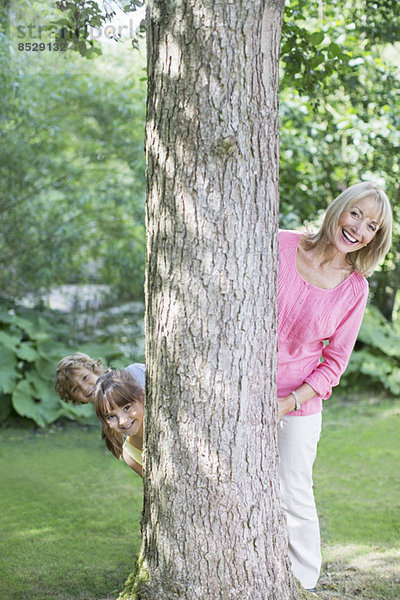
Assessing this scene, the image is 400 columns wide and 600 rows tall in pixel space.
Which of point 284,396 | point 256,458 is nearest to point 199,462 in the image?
point 256,458

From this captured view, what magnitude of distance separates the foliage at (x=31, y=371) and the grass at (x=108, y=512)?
0.58 feet

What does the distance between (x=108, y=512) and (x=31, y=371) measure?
7.32 ft

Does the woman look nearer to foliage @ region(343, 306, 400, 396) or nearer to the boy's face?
the boy's face

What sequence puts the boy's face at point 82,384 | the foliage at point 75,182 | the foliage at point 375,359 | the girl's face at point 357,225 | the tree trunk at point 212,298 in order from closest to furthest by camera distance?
the tree trunk at point 212,298 < the girl's face at point 357,225 < the boy's face at point 82,384 < the foliage at point 75,182 < the foliage at point 375,359

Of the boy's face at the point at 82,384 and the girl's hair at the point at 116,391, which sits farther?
the boy's face at the point at 82,384

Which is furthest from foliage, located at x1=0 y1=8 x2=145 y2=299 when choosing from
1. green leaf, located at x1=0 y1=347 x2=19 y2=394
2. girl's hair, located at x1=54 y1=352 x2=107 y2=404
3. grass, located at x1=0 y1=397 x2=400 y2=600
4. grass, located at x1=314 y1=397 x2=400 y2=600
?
girl's hair, located at x1=54 y1=352 x2=107 y2=404

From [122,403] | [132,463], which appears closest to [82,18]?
[122,403]

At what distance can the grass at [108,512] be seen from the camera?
312 cm

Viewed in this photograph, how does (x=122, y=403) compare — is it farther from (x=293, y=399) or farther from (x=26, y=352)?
(x=26, y=352)

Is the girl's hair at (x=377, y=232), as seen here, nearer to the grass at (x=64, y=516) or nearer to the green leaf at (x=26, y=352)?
the grass at (x=64, y=516)

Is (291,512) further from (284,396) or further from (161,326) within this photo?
(161,326)

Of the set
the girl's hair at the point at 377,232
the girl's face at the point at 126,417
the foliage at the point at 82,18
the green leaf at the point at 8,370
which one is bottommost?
the green leaf at the point at 8,370

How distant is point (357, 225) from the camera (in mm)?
2490

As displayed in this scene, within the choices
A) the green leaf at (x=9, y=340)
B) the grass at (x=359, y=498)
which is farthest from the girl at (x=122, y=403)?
the green leaf at (x=9, y=340)
